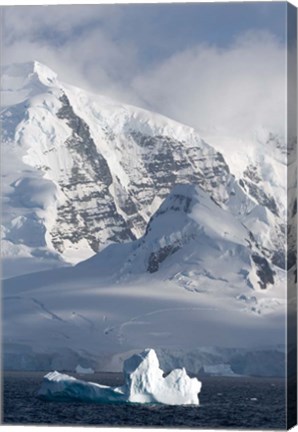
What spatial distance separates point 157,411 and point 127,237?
5.70 metres

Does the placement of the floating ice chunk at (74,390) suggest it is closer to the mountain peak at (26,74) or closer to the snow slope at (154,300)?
the snow slope at (154,300)

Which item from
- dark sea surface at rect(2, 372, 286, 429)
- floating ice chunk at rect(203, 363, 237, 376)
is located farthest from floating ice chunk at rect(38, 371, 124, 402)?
floating ice chunk at rect(203, 363, 237, 376)

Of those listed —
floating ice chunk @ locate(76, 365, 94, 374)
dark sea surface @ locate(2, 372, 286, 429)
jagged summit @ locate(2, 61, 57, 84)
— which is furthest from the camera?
jagged summit @ locate(2, 61, 57, 84)

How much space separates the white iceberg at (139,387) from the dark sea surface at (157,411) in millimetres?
223

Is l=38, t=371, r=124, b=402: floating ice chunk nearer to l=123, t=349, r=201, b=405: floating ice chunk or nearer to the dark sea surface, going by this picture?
the dark sea surface

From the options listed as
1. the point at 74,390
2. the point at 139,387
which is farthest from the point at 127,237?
the point at 74,390

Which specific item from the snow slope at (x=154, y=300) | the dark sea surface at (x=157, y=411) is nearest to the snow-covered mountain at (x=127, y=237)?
the snow slope at (x=154, y=300)

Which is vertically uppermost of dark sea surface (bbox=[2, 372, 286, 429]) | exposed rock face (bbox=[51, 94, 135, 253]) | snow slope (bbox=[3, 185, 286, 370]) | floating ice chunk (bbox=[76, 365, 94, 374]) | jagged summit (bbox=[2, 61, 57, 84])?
jagged summit (bbox=[2, 61, 57, 84])

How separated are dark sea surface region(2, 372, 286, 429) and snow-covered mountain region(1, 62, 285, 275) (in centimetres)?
309

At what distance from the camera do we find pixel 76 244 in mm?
54406

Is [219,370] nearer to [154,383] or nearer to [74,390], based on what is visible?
[154,383]

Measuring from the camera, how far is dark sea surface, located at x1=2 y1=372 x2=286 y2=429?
5019 cm

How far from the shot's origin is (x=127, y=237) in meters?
55.3

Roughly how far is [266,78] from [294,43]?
101cm
